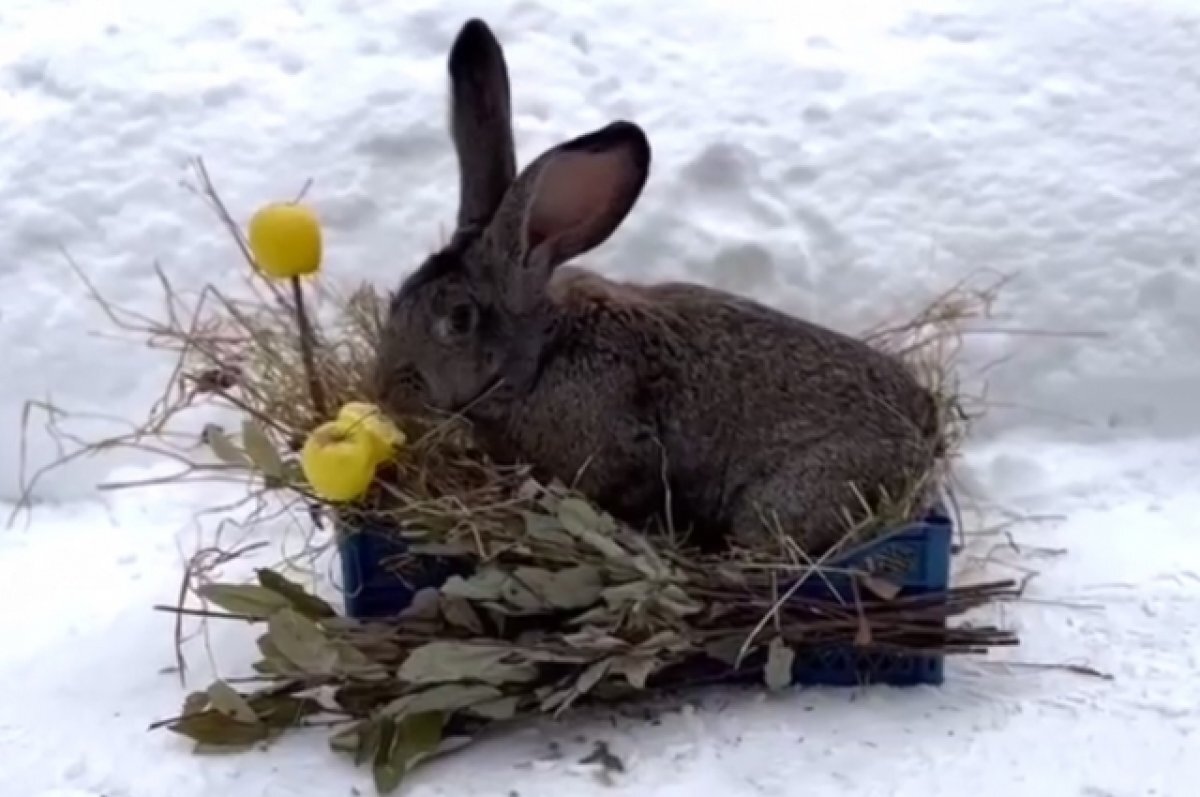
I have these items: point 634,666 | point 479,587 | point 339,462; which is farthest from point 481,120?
point 634,666

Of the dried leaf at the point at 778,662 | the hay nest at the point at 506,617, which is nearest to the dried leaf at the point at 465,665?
the hay nest at the point at 506,617

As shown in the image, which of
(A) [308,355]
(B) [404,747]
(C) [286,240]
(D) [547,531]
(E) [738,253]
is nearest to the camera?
(B) [404,747]

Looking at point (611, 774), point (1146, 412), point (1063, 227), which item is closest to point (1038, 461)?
point (1146, 412)

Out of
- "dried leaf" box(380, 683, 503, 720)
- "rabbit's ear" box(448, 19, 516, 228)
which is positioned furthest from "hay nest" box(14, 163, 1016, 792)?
"rabbit's ear" box(448, 19, 516, 228)

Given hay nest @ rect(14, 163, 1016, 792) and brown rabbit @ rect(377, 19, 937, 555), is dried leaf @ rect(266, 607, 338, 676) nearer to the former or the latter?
hay nest @ rect(14, 163, 1016, 792)

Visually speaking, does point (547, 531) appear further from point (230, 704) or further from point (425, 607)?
point (230, 704)

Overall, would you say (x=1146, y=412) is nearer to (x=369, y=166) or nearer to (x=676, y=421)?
(x=676, y=421)
